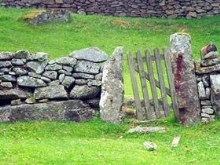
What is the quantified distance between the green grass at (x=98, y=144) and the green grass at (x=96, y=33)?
868 centimetres

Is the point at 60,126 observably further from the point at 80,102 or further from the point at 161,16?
the point at 161,16

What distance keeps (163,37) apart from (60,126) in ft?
40.9

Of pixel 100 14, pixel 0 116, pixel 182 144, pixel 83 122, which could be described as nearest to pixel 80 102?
pixel 83 122

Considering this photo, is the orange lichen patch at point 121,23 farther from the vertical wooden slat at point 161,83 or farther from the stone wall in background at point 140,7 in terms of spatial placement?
the vertical wooden slat at point 161,83

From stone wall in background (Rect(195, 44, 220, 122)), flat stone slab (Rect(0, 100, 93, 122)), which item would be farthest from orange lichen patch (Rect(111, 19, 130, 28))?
stone wall in background (Rect(195, 44, 220, 122))

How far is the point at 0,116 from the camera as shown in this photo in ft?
56.2

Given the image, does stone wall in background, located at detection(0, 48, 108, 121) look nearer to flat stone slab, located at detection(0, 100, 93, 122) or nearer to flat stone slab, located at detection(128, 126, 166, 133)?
flat stone slab, located at detection(0, 100, 93, 122)

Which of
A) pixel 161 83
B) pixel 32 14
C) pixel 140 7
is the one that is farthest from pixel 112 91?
pixel 140 7

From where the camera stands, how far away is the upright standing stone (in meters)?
16.9

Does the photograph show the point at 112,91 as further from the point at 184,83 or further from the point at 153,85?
the point at 184,83

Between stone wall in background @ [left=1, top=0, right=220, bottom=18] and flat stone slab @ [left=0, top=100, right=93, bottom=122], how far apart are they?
1612 centimetres

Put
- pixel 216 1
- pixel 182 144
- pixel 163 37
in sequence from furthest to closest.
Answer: pixel 216 1
pixel 163 37
pixel 182 144

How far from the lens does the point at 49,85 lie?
1736 cm

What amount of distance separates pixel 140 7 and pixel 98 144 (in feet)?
62.8
